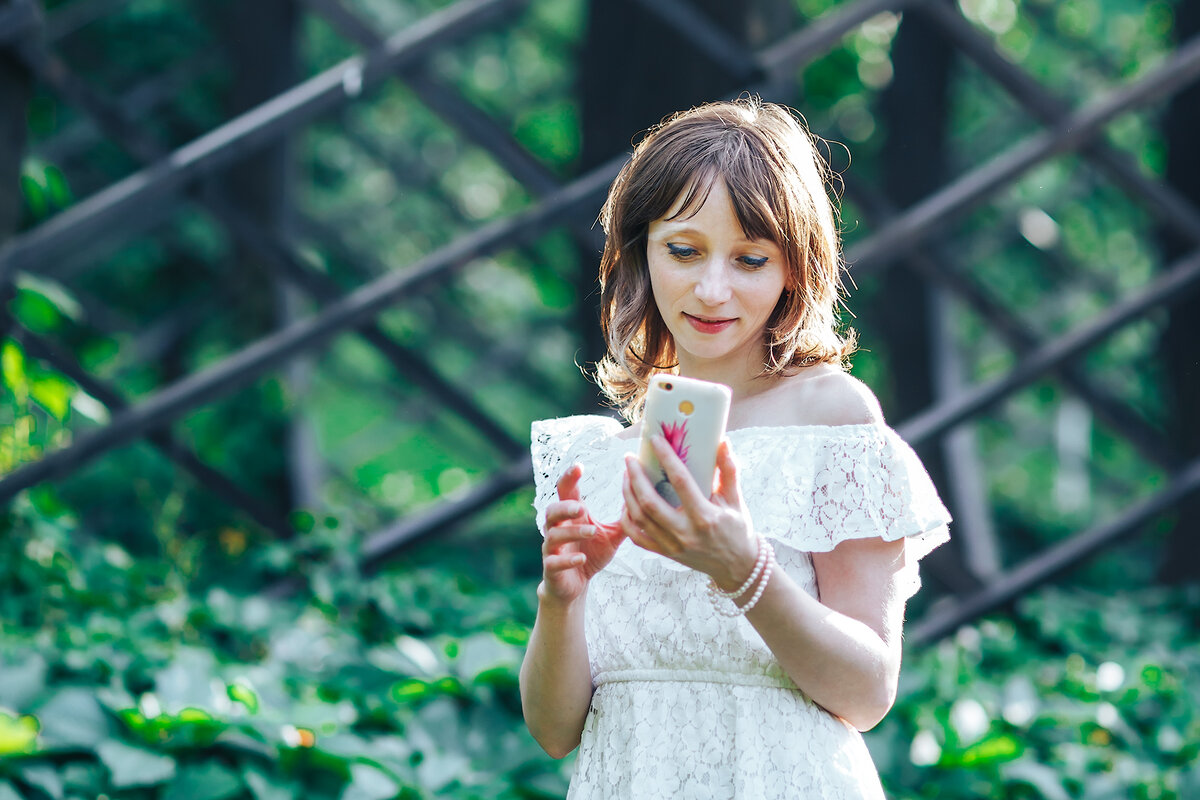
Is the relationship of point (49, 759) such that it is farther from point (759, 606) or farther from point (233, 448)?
point (233, 448)

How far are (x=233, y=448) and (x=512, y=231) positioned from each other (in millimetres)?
2443

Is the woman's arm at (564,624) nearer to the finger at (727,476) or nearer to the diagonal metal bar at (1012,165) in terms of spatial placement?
the finger at (727,476)

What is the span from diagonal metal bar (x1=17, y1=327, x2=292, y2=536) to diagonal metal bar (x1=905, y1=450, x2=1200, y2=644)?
7.88 feet

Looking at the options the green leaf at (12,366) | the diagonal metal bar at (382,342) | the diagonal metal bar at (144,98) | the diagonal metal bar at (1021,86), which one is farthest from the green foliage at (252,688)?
the diagonal metal bar at (144,98)

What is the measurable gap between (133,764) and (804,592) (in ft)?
5.86

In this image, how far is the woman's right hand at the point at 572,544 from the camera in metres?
1.37

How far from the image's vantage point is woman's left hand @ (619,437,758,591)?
1242 millimetres

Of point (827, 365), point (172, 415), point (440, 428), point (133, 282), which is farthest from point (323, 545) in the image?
point (440, 428)

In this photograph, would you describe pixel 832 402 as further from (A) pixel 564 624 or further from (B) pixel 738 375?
(A) pixel 564 624

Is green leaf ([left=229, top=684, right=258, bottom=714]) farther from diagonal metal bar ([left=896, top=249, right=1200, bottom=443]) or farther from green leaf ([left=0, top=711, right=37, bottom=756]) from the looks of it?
diagonal metal bar ([left=896, top=249, right=1200, bottom=443])

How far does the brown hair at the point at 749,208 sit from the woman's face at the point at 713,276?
0.02m

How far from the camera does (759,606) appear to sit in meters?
1.31

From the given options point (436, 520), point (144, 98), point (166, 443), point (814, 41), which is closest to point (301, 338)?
point (166, 443)

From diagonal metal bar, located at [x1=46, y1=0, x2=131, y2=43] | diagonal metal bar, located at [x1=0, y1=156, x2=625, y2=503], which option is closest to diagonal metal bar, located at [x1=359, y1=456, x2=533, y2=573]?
diagonal metal bar, located at [x1=0, y1=156, x2=625, y2=503]
